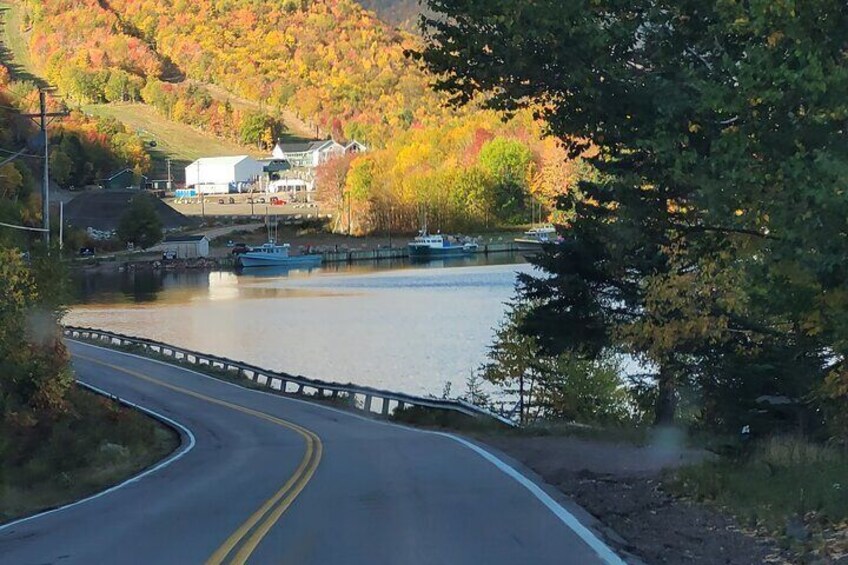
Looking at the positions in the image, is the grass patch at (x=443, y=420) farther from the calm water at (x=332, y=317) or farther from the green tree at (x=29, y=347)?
the calm water at (x=332, y=317)

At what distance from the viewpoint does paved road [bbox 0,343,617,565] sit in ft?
30.0

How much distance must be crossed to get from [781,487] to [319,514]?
15.7ft

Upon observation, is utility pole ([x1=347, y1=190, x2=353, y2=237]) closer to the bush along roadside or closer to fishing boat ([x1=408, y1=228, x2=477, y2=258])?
fishing boat ([x1=408, y1=228, x2=477, y2=258])

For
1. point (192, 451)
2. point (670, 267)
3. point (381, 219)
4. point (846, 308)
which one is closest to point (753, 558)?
point (846, 308)

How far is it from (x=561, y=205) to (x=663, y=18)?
13.9 meters

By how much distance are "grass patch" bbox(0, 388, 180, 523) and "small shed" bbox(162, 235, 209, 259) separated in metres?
99.6

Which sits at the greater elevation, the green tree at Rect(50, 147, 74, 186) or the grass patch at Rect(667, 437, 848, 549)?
the green tree at Rect(50, 147, 74, 186)

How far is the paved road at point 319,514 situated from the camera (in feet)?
30.0

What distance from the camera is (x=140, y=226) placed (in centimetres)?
13112

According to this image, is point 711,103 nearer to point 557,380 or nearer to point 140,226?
point 557,380

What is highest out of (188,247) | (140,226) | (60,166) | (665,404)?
(60,166)

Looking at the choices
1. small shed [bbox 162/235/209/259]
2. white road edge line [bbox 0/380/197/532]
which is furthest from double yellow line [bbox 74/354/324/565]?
small shed [bbox 162/235/209/259]

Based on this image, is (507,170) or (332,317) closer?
(332,317)

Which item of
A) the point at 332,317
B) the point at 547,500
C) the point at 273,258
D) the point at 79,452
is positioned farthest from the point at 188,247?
the point at 547,500
